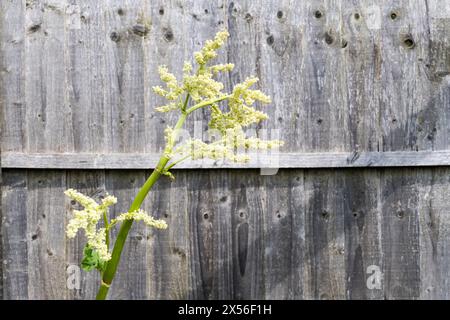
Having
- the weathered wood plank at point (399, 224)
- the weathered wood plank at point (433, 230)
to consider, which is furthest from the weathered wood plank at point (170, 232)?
the weathered wood plank at point (433, 230)

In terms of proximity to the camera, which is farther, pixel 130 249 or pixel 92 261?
pixel 130 249

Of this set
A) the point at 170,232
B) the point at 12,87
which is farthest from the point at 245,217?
the point at 12,87

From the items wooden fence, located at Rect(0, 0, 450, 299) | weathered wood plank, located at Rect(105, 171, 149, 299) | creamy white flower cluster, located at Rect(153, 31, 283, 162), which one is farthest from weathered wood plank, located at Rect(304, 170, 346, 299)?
creamy white flower cluster, located at Rect(153, 31, 283, 162)

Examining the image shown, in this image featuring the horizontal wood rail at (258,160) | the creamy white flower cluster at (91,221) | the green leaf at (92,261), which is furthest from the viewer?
the horizontal wood rail at (258,160)

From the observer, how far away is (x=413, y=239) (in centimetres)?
229

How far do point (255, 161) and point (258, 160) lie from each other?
0.04 ft

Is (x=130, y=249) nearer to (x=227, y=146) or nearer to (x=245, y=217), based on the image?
(x=245, y=217)

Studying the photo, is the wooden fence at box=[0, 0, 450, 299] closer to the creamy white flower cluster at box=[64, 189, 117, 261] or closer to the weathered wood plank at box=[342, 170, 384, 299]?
the weathered wood plank at box=[342, 170, 384, 299]

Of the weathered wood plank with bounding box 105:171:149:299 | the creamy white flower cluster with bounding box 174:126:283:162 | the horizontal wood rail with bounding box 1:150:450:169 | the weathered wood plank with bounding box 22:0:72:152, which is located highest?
the weathered wood plank with bounding box 22:0:72:152

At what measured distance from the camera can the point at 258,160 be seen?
7.28 ft

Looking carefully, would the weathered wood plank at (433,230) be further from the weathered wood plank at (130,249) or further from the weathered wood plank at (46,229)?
the weathered wood plank at (46,229)

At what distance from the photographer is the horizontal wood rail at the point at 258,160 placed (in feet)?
7.20

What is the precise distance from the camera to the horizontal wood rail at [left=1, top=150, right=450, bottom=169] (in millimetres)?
2195
